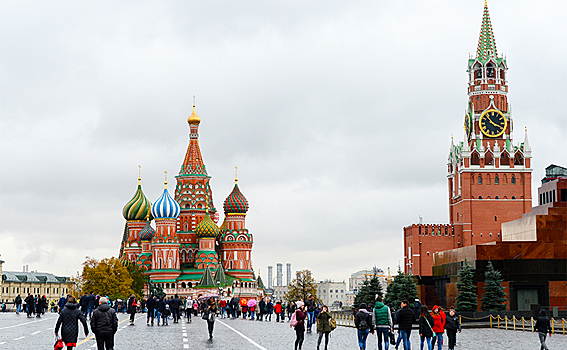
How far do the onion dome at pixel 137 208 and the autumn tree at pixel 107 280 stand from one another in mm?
25810

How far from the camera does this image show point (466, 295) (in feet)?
163

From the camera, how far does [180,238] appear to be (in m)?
108

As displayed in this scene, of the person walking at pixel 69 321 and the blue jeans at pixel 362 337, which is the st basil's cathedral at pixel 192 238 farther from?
the person walking at pixel 69 321

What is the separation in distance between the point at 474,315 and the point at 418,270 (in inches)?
1956

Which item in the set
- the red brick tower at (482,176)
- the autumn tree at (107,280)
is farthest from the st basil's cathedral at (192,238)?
the red brick tower at (482,176)

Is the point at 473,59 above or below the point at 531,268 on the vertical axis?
above

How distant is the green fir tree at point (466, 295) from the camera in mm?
49375

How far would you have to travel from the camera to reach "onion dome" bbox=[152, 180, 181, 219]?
104000 millimetres

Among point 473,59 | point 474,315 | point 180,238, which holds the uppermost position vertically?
point 473,59

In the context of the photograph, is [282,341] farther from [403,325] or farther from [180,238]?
[180,238]

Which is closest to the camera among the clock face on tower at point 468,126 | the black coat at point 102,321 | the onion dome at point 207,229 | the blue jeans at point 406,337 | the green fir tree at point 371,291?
the black coat at point 102,321

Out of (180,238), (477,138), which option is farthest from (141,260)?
(477,138)

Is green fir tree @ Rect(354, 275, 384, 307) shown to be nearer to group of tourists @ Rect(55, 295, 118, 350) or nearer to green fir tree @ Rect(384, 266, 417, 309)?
green fir tree @ Rect(384, 266, 417, 309)

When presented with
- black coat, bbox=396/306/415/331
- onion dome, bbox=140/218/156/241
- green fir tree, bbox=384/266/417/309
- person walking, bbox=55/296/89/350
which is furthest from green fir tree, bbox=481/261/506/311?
onion dome, bbox=140/218/156/241
